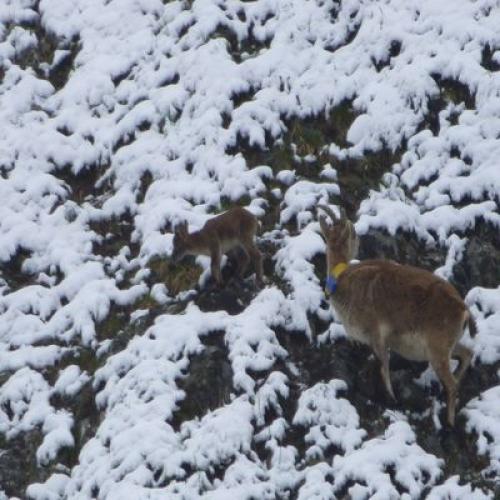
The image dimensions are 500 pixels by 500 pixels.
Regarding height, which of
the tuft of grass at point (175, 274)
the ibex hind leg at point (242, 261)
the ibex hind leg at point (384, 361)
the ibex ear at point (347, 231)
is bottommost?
the tuft of grass at point (175, 274)

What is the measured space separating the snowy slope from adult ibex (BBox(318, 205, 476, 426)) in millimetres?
404

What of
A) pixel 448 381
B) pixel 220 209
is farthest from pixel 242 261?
pixel 448 381

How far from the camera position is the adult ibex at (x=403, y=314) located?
27.9ft

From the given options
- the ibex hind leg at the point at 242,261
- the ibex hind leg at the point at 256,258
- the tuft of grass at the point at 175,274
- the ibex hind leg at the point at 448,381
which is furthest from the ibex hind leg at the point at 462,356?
the tuft of grass at the point at 175,274

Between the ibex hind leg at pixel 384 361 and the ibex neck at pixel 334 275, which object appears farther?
the ibex neck at pixel 334 275

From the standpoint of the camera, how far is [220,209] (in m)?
12.2

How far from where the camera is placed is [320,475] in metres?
8.27

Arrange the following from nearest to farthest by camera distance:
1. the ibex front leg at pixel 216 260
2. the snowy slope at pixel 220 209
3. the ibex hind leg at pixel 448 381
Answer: the ibex hind leg at pixel 448 381 → the snowy slope at pixel 220 209 → the ibex front leg at pixel 216 260

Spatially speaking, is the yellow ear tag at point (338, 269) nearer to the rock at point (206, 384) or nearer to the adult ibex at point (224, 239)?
the adult ibex at point (224, 239)

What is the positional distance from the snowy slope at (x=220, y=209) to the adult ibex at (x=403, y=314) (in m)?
0.40

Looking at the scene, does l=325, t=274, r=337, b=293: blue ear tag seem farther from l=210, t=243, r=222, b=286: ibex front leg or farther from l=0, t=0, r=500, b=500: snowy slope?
l=210, t=243, r=222, b=286: ibex front leg

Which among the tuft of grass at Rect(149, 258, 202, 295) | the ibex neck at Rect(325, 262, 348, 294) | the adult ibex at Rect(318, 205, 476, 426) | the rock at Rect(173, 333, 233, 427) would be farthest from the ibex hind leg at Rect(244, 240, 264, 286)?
the rock at Rect(173, 333, 233, 427)

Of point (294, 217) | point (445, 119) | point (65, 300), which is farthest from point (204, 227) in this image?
point (445, 119)

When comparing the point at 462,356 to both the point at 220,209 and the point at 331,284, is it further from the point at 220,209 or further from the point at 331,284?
the point at 220,209
